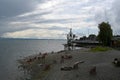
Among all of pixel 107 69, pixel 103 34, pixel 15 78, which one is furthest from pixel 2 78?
pixel 103 34

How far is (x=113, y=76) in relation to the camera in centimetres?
3562

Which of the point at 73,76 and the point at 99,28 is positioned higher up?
the point at 99,28

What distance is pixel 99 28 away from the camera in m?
114

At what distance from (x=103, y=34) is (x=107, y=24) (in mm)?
6291

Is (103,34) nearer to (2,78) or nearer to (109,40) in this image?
(109,40)

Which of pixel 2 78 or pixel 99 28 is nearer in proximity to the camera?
pixel 2 78

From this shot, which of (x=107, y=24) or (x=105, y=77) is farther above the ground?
(x=107, y=24)

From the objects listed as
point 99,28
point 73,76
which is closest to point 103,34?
Result: point 99,28

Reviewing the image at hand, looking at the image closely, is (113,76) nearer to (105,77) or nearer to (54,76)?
(105,77)

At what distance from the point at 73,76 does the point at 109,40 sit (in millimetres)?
80155

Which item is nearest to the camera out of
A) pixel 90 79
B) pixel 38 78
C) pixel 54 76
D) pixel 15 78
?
pixel 90 79

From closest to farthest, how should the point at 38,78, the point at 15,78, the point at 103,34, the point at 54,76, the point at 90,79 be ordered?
the point at 90,79 → the point at 54,76 → the point at 38,78 → the point at 15,78 → the point at 103,34

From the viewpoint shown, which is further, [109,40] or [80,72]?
[109,40]

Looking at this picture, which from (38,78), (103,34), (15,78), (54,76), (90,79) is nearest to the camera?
(90,79)
